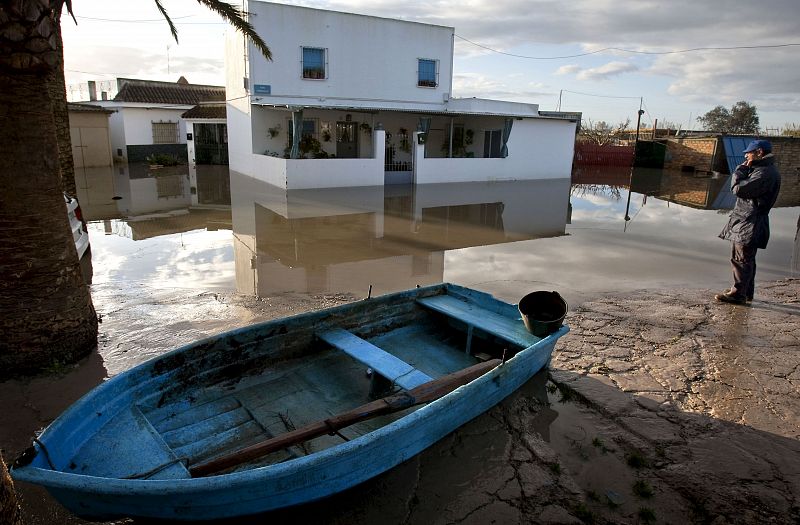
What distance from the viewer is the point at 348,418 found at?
3.32 metres

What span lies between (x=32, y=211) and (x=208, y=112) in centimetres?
2460

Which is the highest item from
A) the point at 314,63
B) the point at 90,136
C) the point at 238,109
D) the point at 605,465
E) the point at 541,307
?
the point at 314,63

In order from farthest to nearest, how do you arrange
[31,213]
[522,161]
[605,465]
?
[522,161] < [31,213] < [605,465]

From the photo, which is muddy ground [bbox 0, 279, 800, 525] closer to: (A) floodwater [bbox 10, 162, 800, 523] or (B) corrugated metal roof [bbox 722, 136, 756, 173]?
(A) floodwater [bbox 10, 162, 800, 523]

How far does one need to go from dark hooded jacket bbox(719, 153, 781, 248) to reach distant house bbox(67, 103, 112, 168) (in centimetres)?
2633

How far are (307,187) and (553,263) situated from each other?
1098 centimetres

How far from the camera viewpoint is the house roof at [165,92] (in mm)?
30250

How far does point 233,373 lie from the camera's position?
13.7 ft

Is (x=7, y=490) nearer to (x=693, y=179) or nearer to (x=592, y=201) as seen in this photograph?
(x=592, y=201)

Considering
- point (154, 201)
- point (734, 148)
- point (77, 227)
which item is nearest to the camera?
point (77, 227)

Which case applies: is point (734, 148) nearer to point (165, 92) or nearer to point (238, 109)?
point (238, 109)

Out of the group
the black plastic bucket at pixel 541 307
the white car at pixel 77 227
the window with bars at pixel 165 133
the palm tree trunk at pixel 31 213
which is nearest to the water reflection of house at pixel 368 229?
the white car at pixel 77 227

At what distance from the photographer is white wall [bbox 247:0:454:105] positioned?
20672 millimetres

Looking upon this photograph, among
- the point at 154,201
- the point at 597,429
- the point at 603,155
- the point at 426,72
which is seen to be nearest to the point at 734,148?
the point at 603,155
